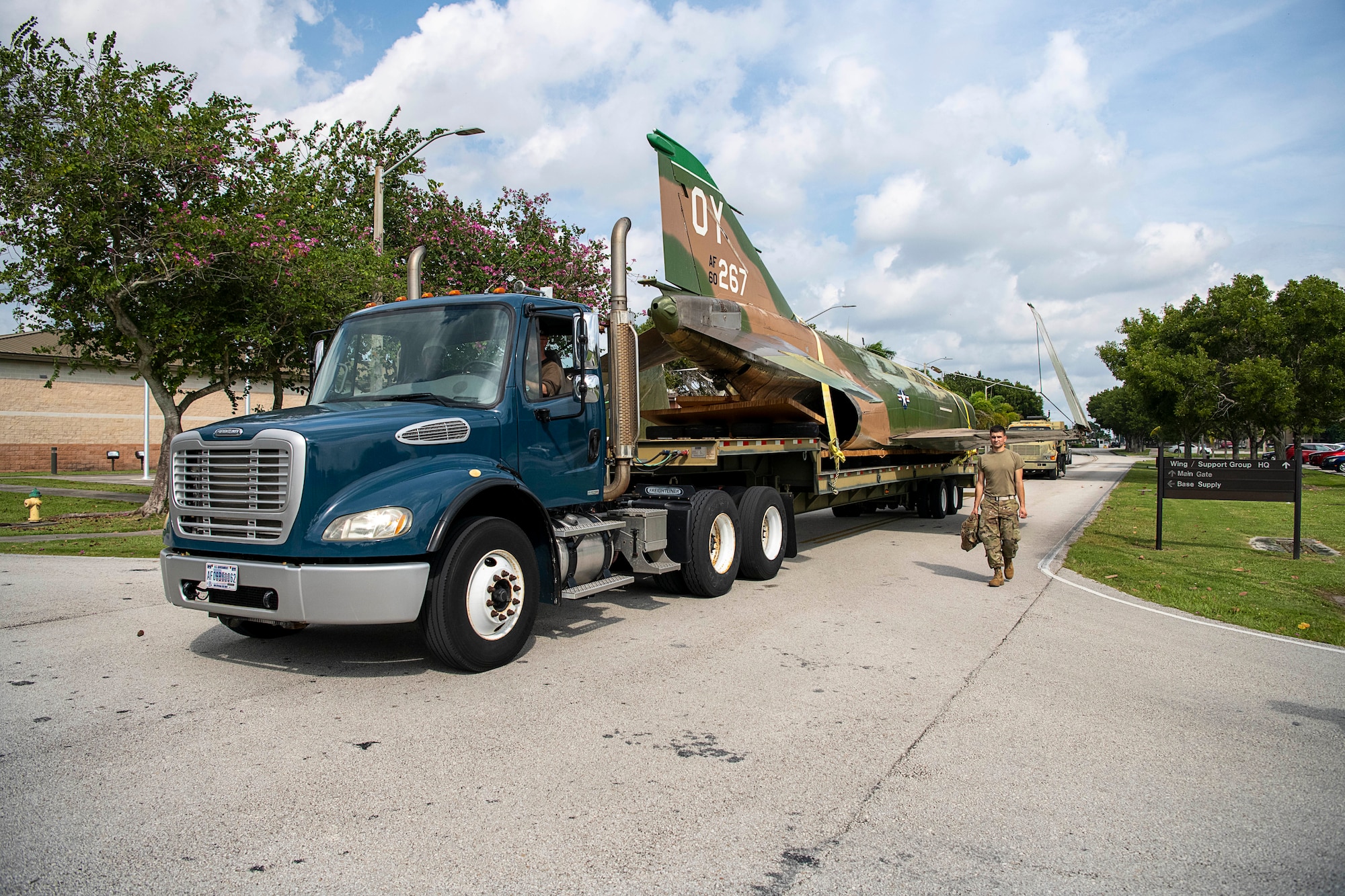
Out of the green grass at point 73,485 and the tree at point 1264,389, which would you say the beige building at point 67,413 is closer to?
the green grass at point 73,485

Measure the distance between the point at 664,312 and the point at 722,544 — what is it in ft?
9.55

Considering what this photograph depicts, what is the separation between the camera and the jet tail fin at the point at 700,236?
10227 millimetres

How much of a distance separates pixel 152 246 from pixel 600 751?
520 inches

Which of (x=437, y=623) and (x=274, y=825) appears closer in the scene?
(x=274, y=825)

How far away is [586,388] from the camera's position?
690 centimetres

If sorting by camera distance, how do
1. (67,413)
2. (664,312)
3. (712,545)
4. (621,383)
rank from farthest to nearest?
(67,413) < (664,312) < (712,545) < (621,383)

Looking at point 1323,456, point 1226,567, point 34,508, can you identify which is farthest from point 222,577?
point 1323,456

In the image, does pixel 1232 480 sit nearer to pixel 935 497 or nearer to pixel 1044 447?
pixel 935 497

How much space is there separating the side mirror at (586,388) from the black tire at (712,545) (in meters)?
1.62

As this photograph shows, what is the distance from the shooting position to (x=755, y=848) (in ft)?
10.9

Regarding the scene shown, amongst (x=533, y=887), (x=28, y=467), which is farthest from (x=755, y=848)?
(x=28, y=467)

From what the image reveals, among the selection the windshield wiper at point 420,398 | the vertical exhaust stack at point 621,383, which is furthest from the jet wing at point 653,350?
the windshield wiper at point 420,398

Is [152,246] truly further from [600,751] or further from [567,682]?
[600,751]

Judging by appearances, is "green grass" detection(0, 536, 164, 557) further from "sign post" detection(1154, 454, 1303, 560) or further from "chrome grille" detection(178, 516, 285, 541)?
"sign post" detection(1154, 454, 1303, 560)
